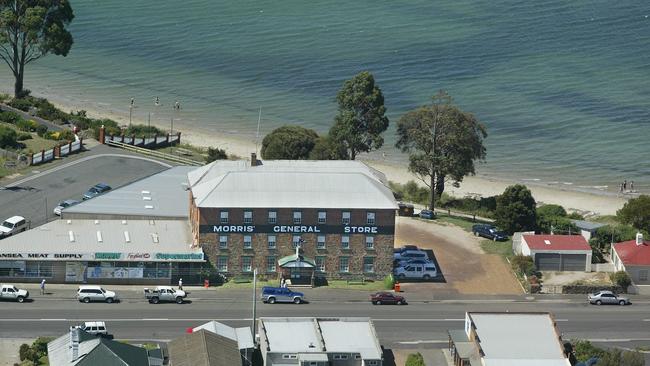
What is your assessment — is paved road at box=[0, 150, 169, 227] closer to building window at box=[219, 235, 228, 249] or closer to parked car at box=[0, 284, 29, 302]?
parked car at box=[0, 284, 29, 302]

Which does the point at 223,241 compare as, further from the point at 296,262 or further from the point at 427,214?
the point at 427,214

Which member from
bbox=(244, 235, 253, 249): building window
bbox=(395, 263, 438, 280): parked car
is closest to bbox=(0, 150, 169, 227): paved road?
bbox=(244, 235, 253, 249): building window

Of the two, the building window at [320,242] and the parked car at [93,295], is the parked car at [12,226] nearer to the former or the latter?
the parked car at [93,295]

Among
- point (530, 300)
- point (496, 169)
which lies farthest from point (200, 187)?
point (496, 169)

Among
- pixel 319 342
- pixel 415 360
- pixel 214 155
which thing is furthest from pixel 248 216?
pixel 214 155

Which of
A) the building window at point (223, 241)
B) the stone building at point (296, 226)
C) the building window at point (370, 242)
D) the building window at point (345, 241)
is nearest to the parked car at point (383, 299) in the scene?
the stone building at point (296, 226)
